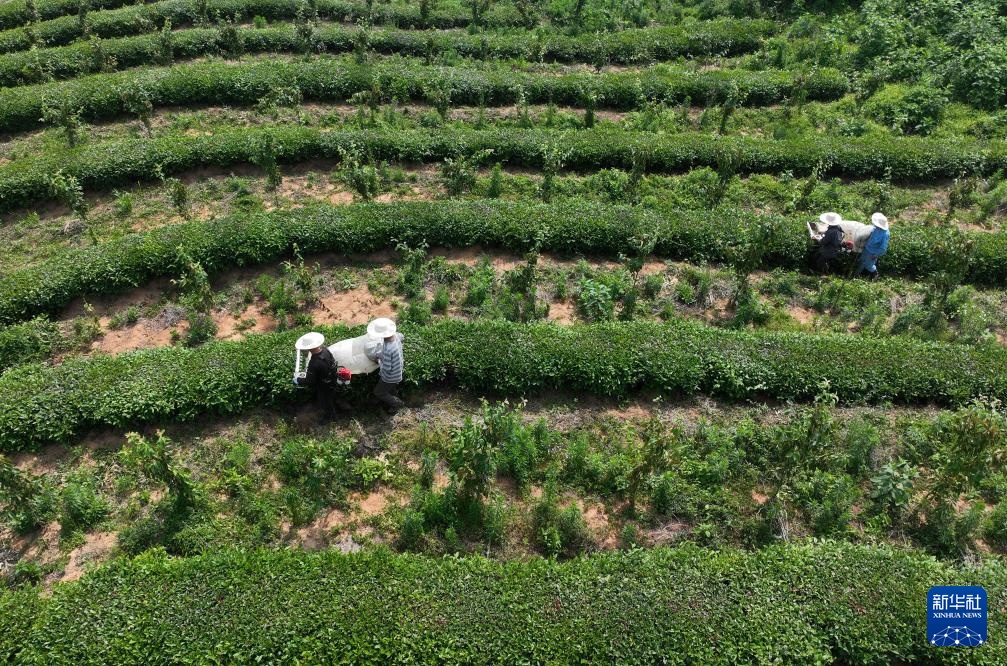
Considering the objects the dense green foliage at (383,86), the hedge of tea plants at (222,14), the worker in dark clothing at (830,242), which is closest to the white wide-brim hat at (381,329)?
the worker in dark clothing at (830,242)

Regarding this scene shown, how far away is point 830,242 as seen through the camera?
42.9 feet

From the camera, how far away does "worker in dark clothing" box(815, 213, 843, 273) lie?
13.0 metres

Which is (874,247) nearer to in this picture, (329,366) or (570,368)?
(570,368)

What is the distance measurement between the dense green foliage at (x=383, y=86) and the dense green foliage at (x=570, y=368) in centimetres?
1007

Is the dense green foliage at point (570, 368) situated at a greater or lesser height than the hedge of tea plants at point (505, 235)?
lesser

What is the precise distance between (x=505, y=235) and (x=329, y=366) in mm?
5512

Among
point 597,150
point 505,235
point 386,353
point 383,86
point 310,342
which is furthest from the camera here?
point 383,86

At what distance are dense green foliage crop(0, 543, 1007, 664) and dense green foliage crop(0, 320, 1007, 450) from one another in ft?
9.84

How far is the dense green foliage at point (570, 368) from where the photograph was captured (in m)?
10.2

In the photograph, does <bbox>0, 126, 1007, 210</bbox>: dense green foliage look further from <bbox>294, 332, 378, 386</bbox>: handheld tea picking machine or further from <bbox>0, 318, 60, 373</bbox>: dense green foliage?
<bbox>294, 332, 378, 386</bbox>: handheld tea picking machine

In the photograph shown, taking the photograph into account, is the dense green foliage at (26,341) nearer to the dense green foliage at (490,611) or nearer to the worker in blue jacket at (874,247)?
the dense green foliage at (490,611)

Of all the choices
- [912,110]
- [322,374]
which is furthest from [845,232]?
[322,374]

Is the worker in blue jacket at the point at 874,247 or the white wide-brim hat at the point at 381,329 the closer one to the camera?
the white wide-brim hat at the point at 381,329

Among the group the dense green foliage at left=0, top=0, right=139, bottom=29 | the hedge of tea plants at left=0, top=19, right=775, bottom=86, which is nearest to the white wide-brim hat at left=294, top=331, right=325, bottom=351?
the hedge of tea plants at left=0, top=19, right=775, bottom=86
